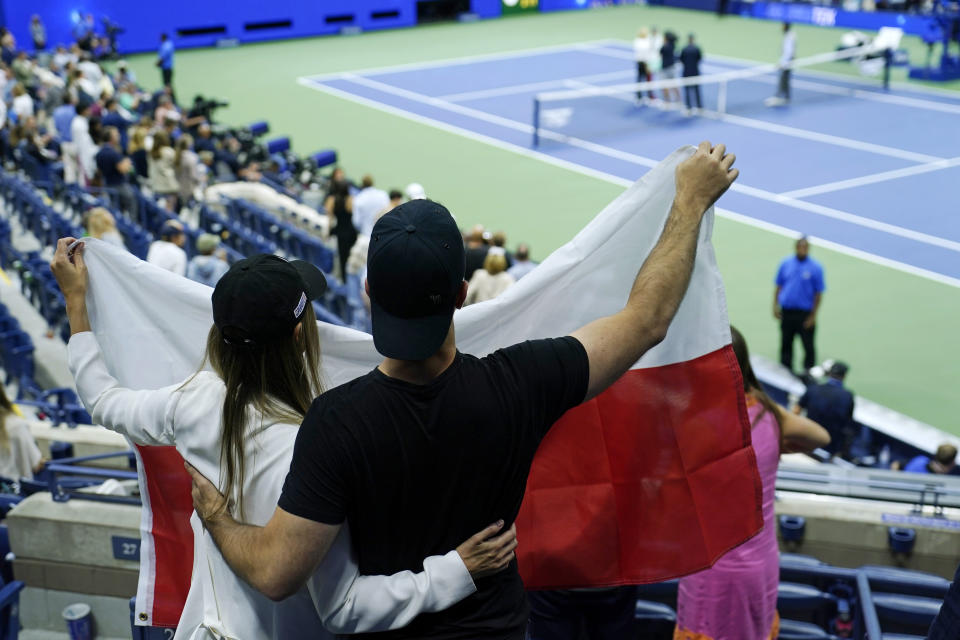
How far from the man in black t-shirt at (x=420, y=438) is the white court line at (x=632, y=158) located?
1478cm

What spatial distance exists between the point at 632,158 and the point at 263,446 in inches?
732

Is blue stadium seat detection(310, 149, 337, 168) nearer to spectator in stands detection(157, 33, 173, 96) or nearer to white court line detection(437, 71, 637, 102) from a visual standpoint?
white court line detection(437, 71, 637, 102)

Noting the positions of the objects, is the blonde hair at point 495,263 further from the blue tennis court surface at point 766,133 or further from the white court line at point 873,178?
the white court line at point 873,178

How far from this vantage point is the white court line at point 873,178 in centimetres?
1833

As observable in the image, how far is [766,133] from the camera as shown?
2180cm

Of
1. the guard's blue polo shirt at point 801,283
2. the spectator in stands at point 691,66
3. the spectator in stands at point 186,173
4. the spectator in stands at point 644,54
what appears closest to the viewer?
the guard's blue polo shirt at point 801,283

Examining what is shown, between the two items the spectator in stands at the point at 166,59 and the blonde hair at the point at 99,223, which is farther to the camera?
the spectator in stands at the point at 166,59

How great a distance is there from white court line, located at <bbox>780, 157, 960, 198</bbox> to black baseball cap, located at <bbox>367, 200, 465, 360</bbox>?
16.9 meters

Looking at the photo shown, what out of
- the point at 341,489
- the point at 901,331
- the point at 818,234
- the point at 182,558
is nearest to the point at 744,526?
the point at 341,489

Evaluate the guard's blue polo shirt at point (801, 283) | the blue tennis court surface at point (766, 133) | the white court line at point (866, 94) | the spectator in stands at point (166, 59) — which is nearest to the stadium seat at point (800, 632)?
the guard's blue polo shirt at point (801, 283)

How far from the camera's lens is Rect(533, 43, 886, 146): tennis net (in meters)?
22.8

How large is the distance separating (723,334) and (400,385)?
3.96 ft

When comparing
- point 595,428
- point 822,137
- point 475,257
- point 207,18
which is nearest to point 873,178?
point 822,137

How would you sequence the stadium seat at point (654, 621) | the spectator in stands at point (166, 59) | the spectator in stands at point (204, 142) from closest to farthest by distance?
1. the stadium seat at point (654, 621)
2. the spectator in stands at point (204, 142)
3. the spectator in stands at point (166, 59)
